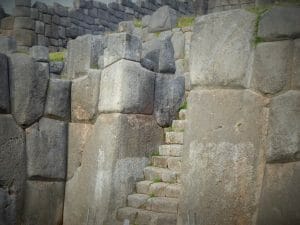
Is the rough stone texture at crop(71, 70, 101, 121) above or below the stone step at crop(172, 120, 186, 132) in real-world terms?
above

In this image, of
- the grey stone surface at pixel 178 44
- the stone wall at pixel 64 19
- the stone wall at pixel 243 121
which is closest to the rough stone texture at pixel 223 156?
the stone wall at pixel 243 121

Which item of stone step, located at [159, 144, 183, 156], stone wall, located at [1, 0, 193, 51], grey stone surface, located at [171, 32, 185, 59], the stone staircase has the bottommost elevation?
the stone staircase

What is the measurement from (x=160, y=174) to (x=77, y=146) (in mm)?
979

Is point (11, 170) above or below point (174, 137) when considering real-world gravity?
below

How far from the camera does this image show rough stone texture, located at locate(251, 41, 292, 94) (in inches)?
102

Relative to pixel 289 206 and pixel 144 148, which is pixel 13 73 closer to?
pixel 144 148

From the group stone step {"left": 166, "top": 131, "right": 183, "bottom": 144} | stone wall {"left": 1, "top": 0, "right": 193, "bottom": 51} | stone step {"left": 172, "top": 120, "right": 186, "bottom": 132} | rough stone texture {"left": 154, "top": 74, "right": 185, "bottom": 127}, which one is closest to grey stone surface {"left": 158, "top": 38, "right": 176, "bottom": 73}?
rough stone texture {"left": 154, "top": 74, "right": 185, "bottom": 127}

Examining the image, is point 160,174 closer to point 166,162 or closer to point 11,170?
point 166,162

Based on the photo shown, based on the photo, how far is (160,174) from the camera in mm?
4441

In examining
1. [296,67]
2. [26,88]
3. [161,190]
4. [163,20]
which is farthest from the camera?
[163,20]

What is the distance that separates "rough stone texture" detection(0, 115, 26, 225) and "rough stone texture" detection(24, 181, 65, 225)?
0.35ft

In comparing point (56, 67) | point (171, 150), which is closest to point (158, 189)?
point (171, 150)

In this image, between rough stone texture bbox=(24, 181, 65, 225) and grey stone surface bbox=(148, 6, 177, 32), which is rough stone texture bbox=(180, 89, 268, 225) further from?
grey stone surface bbox=(148, 6, 177, 32)

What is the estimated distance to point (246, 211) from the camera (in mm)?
2682
